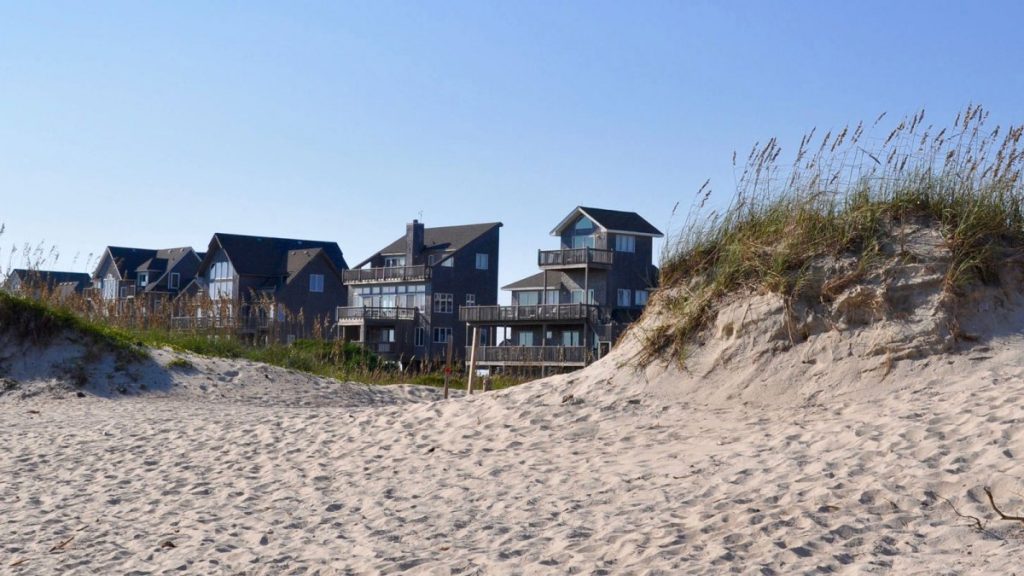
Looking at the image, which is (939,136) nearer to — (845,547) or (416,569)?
(845,547)

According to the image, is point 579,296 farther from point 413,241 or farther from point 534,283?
point 413,241

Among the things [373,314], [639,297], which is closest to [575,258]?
[639,297]

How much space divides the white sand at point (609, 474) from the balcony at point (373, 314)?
41611 millimetres

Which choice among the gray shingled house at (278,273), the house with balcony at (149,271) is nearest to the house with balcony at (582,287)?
the gray shingled house at (278,273)

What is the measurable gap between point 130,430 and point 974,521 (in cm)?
918

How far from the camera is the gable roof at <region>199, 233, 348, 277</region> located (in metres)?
59.7

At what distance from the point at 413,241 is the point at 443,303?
3604 millimetres

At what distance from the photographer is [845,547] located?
615 centimetres

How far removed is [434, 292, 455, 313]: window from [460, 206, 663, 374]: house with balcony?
320 centimetres

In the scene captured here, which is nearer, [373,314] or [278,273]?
[373,314]

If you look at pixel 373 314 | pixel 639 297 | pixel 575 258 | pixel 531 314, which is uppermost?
pixel 575 258

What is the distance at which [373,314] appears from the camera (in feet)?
179

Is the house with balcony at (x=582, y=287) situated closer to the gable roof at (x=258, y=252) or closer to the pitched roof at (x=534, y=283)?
the pitched roof at (x=534, y=283)

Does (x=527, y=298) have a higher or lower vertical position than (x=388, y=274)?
lower
